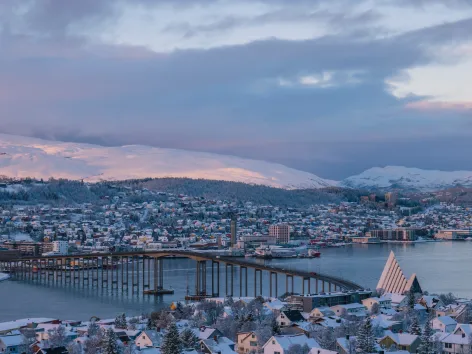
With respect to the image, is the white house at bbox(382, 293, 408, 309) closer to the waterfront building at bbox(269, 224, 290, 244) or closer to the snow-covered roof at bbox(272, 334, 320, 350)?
the snow-covered roof at bbox(272, 334, 320, 350)

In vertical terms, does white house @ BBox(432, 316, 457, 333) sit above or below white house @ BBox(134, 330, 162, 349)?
above

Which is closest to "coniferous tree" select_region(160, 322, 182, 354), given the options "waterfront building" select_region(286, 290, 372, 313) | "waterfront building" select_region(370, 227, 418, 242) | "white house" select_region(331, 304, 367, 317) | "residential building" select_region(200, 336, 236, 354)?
"residential building" select_region(200, 336, 236, 354)

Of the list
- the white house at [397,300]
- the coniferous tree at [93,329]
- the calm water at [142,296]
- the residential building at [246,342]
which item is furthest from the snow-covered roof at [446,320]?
the calm water at [142,296]

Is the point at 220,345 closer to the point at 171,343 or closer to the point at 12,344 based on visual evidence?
the point at 171,343

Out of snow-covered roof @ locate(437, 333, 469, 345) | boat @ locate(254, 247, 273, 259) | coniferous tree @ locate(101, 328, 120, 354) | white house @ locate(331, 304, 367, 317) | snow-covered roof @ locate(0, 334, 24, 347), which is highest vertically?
coniferous tree @ locate(101, 328, 120, 354)

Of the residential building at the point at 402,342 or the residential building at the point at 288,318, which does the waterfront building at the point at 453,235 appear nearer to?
the residential building at the point at 288,318
